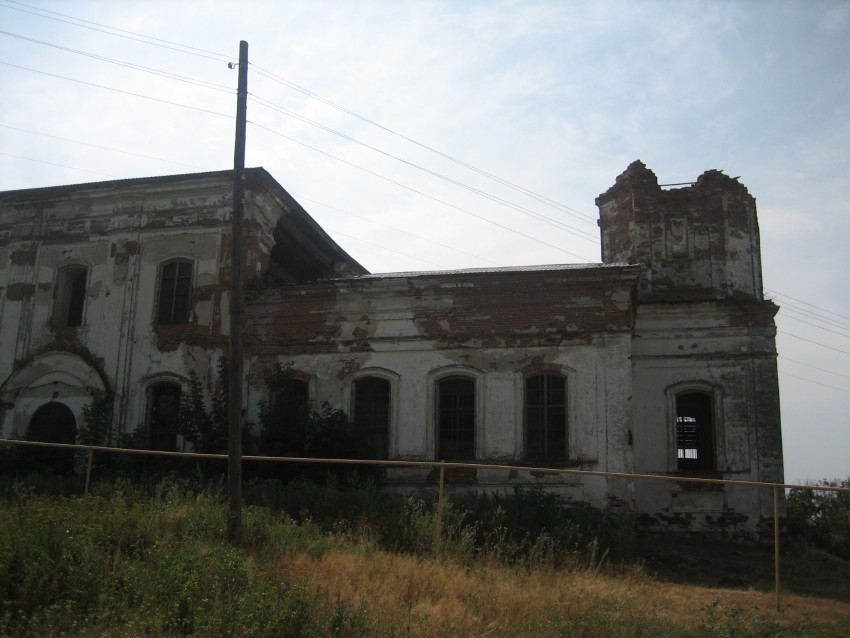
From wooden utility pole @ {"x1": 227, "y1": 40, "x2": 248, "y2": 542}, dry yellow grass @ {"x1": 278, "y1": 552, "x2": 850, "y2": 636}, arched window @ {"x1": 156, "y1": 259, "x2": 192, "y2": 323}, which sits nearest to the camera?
dry yellow grass @ {"x1": 278, "y1": 552, "x2": 850, "y2": 636}

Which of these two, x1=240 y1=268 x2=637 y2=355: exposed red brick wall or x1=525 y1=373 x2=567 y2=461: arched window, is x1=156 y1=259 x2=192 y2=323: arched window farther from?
x1=525 y1=373 x2=567 y2=461: arched window

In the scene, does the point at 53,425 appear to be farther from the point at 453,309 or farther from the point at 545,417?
the point at 545,417

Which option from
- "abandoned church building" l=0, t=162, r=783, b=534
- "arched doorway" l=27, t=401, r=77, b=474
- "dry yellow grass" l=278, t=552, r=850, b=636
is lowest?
"dry yellow grass" l=278, t=552, r=850, b=636

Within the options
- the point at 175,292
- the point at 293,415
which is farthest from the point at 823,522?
the point at 175,292

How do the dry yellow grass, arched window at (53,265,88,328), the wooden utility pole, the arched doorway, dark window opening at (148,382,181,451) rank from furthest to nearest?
arched window at (53,265,88,328), the arched doorway, dark window opening at (148,382,181,451), the wooden utility pole, the dry yellow grass

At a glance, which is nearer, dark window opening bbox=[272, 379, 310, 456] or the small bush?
dark window opening bbox=[272, 379, 310, 456]

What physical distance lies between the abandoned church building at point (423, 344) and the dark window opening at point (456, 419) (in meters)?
0.05

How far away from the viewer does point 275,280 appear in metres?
20.5

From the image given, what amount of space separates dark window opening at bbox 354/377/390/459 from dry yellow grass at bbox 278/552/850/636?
6.68 m

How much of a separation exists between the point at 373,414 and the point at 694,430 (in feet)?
26.2

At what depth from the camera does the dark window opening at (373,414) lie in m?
17.9

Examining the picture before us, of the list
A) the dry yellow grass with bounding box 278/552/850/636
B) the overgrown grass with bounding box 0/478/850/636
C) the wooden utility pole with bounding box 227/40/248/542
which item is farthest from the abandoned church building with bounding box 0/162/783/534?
the wooden utility pole with bounding box 227/40/248/542

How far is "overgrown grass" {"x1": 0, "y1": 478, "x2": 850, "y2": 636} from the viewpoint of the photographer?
28.5 ft

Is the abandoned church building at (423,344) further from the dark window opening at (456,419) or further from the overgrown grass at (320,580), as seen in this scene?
the overgrown grass at (320,580)
